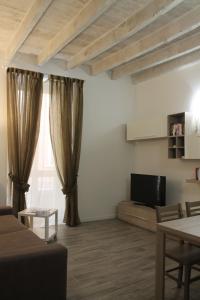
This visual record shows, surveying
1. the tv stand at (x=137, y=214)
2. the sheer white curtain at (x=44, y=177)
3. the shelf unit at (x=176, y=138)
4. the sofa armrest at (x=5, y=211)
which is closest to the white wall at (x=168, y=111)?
the shelf unit at (x=176, y=138)

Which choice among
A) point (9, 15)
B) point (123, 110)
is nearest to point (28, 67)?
point (9, 15)

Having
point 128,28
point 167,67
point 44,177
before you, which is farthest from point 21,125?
point 167,67

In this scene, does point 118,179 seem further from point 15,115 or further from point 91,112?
point 15,115

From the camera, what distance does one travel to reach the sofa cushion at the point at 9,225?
115 inches

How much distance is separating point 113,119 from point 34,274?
4103mm

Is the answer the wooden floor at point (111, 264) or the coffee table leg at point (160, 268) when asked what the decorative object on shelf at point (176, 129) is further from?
the coffee table leg at point (160, 268)

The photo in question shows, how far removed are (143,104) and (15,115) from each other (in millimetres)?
2753

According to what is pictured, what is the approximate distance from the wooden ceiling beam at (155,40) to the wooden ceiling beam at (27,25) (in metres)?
1.61

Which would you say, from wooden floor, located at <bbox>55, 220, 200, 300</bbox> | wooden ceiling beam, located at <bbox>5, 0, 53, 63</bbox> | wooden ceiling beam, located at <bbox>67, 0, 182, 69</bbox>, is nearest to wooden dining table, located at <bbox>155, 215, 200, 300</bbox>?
wooden floor, located at <bbox>55, 220, 200, 300</bbox>

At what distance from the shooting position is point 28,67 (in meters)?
4.67

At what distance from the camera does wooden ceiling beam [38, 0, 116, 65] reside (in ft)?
9.03

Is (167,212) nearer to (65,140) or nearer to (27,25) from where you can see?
(65,140)

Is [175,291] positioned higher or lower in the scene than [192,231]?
lower

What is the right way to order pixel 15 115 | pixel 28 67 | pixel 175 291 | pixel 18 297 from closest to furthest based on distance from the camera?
pixel 18 297 < pixel 175 291 < pixel 15 115 < pixel 28 67
